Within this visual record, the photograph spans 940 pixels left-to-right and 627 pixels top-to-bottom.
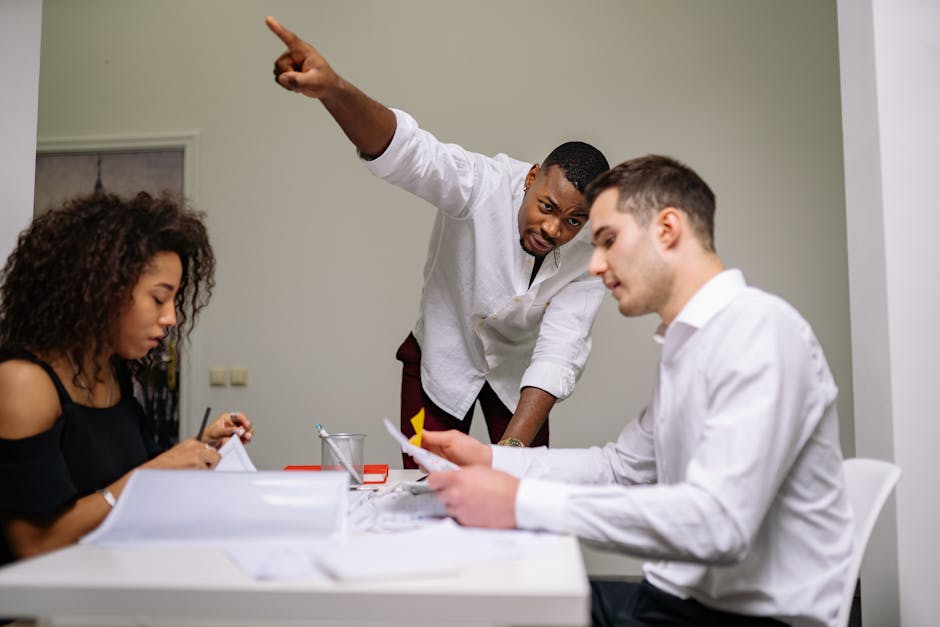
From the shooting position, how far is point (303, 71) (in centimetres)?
160

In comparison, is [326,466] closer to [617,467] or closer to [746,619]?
[617,467]

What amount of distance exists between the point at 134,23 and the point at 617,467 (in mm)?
3963

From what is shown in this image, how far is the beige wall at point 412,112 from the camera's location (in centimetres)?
387

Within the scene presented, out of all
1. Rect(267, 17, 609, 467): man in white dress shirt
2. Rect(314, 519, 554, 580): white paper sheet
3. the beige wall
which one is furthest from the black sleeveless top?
the beige wall

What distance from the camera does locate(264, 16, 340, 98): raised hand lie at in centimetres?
155

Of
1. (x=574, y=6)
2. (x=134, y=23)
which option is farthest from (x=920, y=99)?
(x=134, y=23)

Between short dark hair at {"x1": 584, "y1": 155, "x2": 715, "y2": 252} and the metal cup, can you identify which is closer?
short dark hair at {"x1": 584, "y1": 155, "x2": 715, "y2": 252}

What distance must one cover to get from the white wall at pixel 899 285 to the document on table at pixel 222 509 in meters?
1.21

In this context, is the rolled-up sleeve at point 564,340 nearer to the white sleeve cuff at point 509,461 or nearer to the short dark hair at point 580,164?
the short dark hair at point 580,164

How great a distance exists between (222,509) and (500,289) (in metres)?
1.32

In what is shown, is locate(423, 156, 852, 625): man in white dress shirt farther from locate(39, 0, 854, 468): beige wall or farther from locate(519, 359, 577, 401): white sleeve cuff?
locate(39, 0, 854, 468): beige wall

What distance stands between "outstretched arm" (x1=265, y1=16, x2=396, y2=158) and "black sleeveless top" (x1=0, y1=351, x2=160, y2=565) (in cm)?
69

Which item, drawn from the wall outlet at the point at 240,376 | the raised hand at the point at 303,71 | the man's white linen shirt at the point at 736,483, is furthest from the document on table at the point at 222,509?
the wall outlet at the point at 240,376

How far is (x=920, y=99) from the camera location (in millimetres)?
1745
